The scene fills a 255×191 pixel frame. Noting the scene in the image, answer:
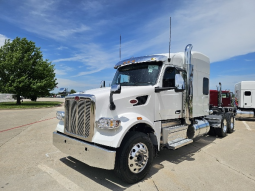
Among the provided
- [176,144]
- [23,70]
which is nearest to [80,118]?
[176,144]

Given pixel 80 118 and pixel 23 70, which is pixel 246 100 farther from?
pixel 23 70

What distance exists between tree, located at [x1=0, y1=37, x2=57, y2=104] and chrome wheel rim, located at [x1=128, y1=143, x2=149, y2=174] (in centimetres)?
2581

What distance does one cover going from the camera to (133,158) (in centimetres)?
346

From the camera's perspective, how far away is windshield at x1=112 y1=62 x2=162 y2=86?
14.3 ft

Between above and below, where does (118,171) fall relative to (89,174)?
above

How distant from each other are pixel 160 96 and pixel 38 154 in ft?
12.2

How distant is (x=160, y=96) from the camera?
14.2ft

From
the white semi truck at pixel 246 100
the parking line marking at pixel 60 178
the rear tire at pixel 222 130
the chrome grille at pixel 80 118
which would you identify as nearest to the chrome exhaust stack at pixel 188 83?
the chrome grille at pixel 80 118

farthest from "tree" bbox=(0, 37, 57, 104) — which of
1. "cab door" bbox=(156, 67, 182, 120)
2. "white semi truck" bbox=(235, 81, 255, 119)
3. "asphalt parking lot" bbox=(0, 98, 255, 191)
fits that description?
"cab door" bbox=(156, 67, 182, 120)

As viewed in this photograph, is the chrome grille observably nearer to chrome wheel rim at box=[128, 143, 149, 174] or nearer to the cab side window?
chrome wheel rim at box=[128, 143, 149, 174]

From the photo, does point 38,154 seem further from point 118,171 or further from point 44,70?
point 44,70

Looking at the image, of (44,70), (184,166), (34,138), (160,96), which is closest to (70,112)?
(160,96)

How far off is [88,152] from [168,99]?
2314 millimetres

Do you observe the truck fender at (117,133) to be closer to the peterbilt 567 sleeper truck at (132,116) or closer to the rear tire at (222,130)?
the peterbilt 567 sleeper truck at (132,116)
